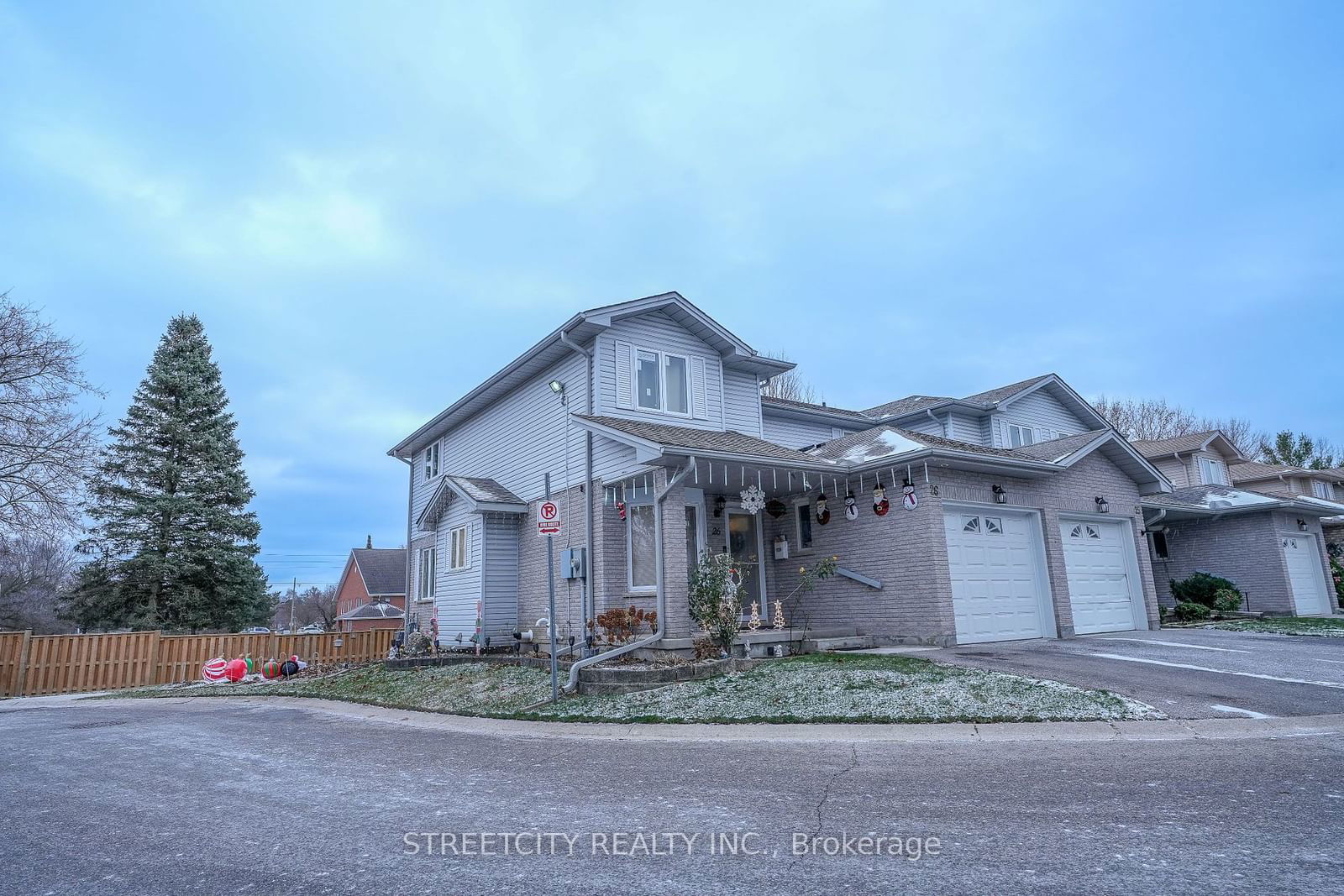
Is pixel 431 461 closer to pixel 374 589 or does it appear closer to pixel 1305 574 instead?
pixel 1305 574

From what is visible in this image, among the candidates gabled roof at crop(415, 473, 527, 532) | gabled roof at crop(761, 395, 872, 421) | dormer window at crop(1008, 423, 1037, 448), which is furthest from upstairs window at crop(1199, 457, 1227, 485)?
gabled roof at crop(415, 473, 527, 532)

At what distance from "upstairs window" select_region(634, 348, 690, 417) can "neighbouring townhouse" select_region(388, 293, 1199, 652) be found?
Result: 40 mm

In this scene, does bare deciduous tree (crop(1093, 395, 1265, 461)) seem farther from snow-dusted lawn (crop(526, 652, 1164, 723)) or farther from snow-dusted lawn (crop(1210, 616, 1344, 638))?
snow-dusted lawn (crop(526, 652, 1164, 723))

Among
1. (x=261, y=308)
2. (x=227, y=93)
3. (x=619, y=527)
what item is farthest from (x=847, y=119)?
(x=261, y=308)

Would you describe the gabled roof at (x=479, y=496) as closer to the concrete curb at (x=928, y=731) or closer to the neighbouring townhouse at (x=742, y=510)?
the neighbouring townhouse at (x=742, y=510)

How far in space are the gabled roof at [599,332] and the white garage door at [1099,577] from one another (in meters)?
7.12

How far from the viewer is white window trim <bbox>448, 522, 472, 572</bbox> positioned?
659 inches

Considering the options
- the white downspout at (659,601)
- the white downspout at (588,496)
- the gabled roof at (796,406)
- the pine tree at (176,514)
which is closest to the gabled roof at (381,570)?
the pine tree at (176,514)

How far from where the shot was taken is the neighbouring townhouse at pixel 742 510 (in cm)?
1276

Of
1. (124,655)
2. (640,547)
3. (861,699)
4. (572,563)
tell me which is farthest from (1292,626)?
(124,655)

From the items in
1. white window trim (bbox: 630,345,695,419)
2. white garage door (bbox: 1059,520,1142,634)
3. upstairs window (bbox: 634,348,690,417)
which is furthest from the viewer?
white garage door (bbox: 1059,520,1142,634)

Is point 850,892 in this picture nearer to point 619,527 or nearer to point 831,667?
point 831,667

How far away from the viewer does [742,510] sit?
48.6ft

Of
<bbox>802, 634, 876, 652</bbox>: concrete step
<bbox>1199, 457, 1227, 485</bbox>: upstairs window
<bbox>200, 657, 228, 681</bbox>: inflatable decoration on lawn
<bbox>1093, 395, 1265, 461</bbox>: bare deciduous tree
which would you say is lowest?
<bbox>200, 657, 228, 681</bbox>: inflatable decoration on lawn
